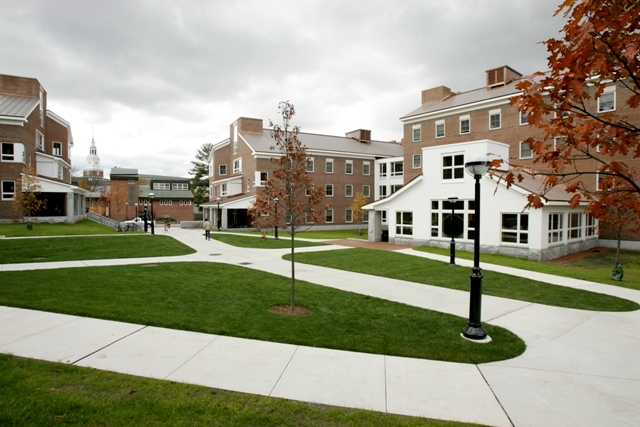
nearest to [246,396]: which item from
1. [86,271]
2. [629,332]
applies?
[629,332]

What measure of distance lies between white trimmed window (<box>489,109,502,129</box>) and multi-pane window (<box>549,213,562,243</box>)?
13.2 m

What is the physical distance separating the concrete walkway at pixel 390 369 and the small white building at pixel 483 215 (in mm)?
12425

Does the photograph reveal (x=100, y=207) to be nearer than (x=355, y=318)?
No

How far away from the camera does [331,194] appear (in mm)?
47031

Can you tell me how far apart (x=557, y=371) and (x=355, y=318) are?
144 inches

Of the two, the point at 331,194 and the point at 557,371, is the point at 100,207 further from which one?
the point at 557,371

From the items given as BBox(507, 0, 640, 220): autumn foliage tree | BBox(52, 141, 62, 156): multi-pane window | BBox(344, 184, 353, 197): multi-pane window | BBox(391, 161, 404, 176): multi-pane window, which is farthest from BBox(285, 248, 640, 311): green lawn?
BBox(52, 141, 62, 156): multi-pane window

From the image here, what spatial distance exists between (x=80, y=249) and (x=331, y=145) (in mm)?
35069

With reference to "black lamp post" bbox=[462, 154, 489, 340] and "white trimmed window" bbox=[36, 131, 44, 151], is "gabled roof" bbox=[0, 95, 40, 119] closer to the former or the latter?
"white trimmed window" bbox=[36, 131, 44, 151]

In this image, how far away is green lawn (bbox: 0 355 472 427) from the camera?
149 inches

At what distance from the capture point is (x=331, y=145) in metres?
49.1

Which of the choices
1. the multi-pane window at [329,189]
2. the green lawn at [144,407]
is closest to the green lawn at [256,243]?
the green lawn at [144,407]

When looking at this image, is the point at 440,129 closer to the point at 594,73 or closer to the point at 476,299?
the point at 476,299

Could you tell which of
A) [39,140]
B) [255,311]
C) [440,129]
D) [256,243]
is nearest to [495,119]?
[440,129]
